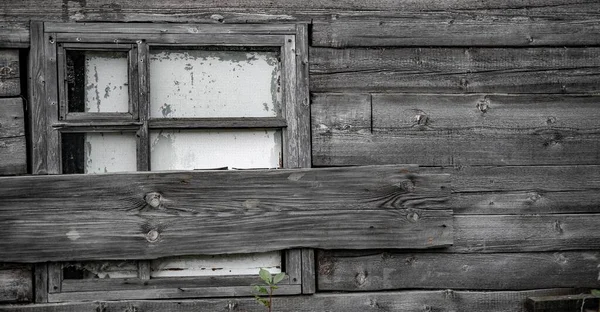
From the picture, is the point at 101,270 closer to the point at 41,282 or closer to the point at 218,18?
the point at 41,282

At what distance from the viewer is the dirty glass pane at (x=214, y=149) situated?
314 cm

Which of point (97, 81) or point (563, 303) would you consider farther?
point (563, 303)

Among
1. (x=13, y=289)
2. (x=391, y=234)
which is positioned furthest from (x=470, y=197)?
(x=13, y=289)

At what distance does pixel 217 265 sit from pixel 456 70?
1.54 m

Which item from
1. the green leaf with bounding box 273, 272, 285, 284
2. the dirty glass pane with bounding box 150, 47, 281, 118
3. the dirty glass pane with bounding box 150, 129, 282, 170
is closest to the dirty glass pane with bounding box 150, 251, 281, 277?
the green leaf with bounding box 273, 272, 285, 284

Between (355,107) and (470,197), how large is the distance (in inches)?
29.1

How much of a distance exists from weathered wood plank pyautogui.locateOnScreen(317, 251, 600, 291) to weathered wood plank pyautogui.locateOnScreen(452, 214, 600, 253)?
0.04 m

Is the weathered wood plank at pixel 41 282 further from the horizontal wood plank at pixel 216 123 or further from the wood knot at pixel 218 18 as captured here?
the wood knot at pixel 218 18

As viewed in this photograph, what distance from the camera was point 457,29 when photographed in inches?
129

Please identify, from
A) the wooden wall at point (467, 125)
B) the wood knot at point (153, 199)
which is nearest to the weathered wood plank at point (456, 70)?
the wooden wall at point (467, 125)

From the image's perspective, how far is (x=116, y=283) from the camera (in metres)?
3.04

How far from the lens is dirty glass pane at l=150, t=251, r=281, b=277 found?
122 inches

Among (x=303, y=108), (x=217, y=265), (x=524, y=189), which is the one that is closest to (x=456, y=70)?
(x=524, y=189)

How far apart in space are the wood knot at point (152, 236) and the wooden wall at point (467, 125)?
509 millimetres
